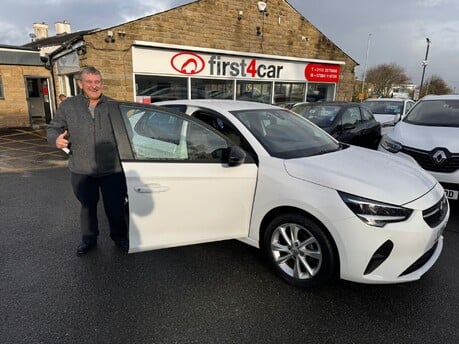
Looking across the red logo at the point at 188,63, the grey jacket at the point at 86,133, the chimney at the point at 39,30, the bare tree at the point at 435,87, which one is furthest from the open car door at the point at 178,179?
the bare tree at the point at 435,87

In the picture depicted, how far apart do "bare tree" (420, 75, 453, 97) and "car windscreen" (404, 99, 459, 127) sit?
192 ft

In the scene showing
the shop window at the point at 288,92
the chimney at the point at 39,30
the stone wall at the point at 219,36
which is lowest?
the shop window at the point at 288,92

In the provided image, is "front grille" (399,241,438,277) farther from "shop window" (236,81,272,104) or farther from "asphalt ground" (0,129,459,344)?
"shop window" (236,81,272,104)

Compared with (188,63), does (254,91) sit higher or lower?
lower

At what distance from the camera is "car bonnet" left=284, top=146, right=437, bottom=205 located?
233cm

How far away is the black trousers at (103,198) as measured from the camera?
9.80ft

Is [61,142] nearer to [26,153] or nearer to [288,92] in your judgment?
[26,153]

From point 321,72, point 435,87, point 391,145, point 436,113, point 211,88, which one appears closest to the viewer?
A: point 391,145

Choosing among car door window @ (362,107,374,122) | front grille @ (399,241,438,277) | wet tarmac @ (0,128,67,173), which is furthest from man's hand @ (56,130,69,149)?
car door window @ (362,107,374,122)

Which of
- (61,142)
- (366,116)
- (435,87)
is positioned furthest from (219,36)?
(435,87)

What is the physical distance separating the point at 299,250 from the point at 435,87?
223ft

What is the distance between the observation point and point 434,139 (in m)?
4.34

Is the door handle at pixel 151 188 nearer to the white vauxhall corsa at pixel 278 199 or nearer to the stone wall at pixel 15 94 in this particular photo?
the white vauxhall corsa at pixel 278 199

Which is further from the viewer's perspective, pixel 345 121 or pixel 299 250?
pixel 345 121
